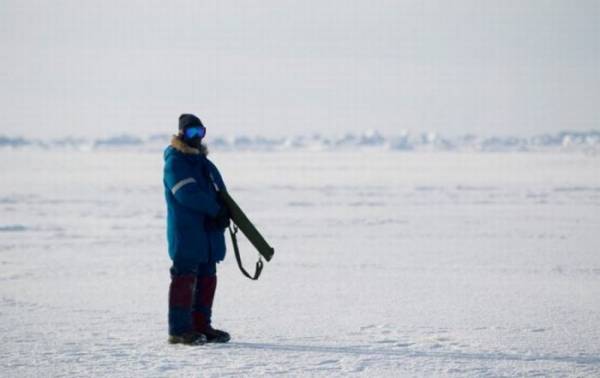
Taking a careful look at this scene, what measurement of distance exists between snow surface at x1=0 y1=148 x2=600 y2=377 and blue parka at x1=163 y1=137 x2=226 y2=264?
0.65 metres

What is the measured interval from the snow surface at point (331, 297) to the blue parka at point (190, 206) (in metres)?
0.65

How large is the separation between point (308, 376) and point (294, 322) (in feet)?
4.82

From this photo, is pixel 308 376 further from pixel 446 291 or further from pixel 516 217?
pixel 516 217

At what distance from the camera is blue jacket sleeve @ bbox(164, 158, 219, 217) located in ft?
14.2

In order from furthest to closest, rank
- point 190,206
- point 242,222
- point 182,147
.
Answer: point 242,222, point 182,147, point 190,206

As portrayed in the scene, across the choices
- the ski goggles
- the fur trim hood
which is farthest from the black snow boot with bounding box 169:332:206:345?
the ski goggles

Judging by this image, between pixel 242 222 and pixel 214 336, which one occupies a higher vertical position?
pixel 242 222

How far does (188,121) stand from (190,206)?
23.2 inches

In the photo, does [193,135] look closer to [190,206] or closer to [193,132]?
[193,132]

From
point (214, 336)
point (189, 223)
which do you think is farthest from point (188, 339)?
point (189, 223)

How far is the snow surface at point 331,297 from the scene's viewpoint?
4.10 m

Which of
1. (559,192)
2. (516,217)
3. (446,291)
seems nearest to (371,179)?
(559,192)

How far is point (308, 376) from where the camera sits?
3.78m

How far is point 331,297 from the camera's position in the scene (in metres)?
6.23
